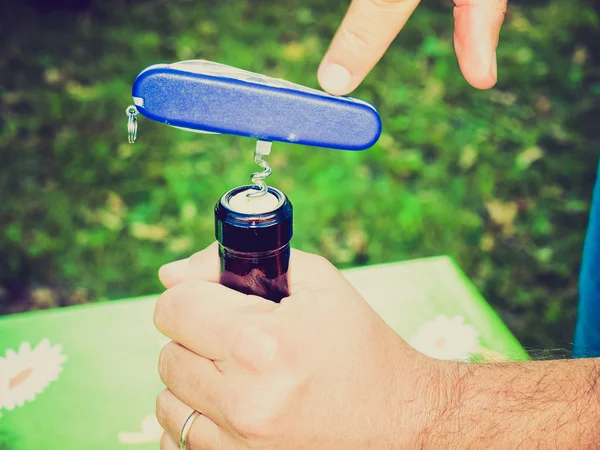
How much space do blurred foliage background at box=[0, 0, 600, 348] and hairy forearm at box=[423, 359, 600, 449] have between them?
1748mm

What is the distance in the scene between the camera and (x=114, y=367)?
4.56ft

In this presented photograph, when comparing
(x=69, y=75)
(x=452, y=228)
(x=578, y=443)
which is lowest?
(x=452, y=228)

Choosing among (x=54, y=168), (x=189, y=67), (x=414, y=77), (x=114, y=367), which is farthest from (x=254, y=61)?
(x=189, y=67)

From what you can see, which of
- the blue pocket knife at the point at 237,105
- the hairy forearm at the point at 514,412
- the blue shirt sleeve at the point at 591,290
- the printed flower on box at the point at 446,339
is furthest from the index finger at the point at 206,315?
the blue shirt sleeve at the point at 591,290

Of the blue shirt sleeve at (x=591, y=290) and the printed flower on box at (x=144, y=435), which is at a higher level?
the blue shirt sleeve at (x=591, y=290)

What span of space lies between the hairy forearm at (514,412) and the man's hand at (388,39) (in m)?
0.54

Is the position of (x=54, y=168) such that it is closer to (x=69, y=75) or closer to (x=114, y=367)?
(x=69, y=75)

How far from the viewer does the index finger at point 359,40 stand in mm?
1188

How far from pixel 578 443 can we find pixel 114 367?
942 millimetres

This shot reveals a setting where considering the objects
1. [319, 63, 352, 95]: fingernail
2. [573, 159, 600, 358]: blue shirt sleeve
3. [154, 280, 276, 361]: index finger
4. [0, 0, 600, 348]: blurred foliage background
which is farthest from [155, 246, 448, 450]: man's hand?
[0, 0, 600, 348]: blurred foliage background

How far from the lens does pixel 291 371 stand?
92cm

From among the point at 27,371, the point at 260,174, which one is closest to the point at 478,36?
the point at 260,174

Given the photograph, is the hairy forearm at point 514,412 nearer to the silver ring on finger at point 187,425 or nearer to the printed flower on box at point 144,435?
the silver ring on finger at point 187,425

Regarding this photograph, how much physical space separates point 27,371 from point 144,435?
315 millimetres
